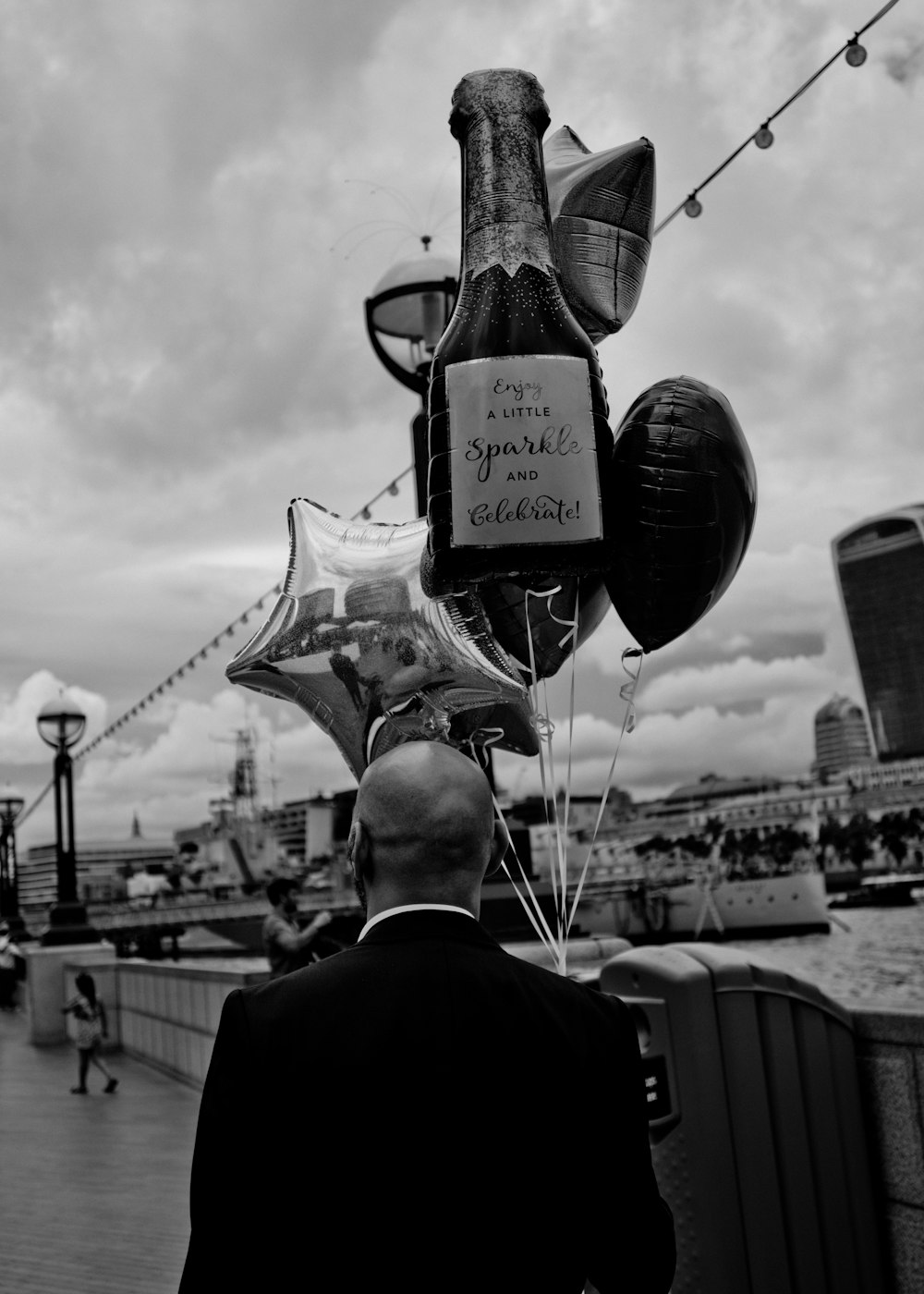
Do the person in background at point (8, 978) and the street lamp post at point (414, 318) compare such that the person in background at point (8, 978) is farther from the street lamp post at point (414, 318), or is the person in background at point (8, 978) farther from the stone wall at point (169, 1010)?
the street lamp post at point (414, 318)

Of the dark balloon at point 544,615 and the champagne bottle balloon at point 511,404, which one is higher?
the champagne bottle balloon at point 511,404

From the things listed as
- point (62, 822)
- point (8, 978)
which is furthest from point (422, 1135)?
point (8, 978)

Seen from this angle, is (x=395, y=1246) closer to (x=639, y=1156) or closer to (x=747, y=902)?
(x=639, y=1156)

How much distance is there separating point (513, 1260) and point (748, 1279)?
5.83 ft

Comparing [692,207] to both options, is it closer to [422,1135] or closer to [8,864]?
[422,1135]

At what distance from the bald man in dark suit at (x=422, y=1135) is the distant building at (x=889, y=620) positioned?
190 m

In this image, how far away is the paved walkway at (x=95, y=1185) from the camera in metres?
5.14

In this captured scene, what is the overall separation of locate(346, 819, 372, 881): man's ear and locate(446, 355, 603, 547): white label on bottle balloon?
37.7 inches

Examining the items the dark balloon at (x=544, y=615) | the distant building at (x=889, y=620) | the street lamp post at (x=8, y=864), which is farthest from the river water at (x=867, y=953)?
the distant building at (x=889, y=620)

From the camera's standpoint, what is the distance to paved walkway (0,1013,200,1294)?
5.14 metres

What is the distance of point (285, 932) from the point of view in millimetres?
6789

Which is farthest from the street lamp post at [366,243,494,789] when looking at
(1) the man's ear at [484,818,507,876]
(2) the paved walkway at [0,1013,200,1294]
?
(2) the paved walkway at [0,1013,200,1294]

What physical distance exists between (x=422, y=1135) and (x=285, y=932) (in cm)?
544

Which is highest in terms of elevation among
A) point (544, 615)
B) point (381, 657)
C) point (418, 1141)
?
point (544, 615)
